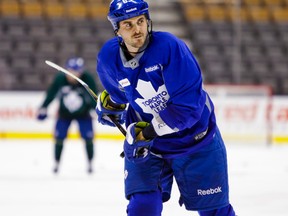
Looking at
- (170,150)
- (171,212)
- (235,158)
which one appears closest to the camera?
(170,150)

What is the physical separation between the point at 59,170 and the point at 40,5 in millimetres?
6199

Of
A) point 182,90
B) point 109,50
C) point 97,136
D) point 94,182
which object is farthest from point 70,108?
point 182,90

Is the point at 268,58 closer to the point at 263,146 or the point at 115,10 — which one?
the point at 263,146

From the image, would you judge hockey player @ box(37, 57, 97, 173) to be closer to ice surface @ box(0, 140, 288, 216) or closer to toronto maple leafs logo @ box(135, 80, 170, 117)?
ice surface @ box(0, 140, 288, 216)

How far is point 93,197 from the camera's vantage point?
208 inches

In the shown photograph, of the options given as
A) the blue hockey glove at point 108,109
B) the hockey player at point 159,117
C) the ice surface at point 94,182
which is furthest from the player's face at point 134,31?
the ice surface at point 94,182

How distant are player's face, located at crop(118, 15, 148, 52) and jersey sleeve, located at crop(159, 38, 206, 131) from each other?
0.41ft

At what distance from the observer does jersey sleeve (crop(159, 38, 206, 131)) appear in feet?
8.86

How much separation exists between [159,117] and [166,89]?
12 cm

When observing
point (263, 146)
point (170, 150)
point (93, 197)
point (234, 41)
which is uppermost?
point (170, 150)

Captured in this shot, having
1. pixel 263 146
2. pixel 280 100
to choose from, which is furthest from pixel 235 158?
pixel 280 100

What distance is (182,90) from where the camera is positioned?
2719mm

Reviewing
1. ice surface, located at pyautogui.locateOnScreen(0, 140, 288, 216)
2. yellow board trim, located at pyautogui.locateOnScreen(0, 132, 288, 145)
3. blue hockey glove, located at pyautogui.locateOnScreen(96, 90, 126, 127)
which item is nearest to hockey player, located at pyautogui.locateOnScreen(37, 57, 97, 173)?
ice surface, located at pyautogui.locateOnScreen(0, 140, 288, 216)

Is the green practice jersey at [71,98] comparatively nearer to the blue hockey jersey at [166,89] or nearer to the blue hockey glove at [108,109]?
the blue hockey glove at [108,109]
